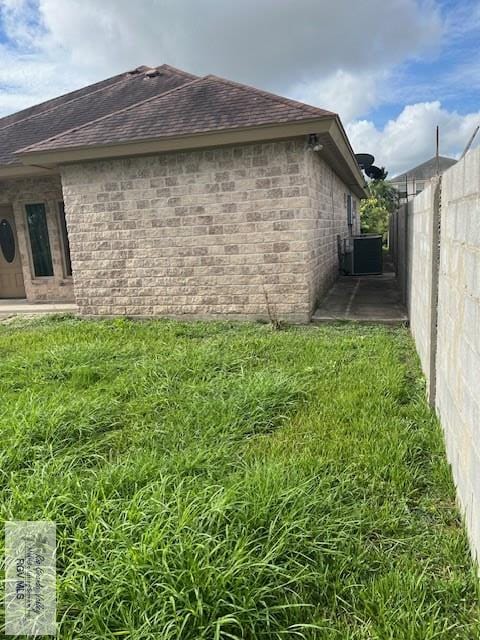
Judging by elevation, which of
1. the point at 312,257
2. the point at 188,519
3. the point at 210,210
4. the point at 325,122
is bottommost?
the point at 188,519

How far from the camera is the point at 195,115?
725cm

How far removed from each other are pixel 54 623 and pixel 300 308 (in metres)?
5.75

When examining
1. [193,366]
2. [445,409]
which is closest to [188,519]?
[445,409]

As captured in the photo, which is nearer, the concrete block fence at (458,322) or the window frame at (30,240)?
the concrete block fence at (458,322)

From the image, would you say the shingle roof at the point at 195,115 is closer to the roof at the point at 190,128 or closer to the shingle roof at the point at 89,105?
the roof at the point at 190,128

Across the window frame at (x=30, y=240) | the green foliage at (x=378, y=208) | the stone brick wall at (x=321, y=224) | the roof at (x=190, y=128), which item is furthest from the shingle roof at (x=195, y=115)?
the green foliage at (x=378, y=208)

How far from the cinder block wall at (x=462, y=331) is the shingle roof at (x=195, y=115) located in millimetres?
4088

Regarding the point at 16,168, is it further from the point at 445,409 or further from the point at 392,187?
the point at 392,187

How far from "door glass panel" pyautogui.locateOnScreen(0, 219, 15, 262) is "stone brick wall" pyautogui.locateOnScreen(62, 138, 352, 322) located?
10.6ft

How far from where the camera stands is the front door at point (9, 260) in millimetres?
10422

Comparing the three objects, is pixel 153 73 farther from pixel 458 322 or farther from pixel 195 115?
pixel 458 322

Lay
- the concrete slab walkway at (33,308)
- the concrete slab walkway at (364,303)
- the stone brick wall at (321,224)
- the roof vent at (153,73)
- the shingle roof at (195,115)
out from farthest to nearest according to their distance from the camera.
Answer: the roof vent at (153,73), the concrete slab walkway at (33,308), the stone brick wall at (321,224), the concrete slab walkway at (364,303), the shingle roof at (195,115)

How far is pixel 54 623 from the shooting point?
5.80 ft

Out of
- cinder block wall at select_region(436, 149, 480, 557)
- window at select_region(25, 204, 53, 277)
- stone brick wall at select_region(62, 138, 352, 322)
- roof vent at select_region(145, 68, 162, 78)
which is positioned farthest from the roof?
cinder block wall at select_region(436, 149, 480, 557)
